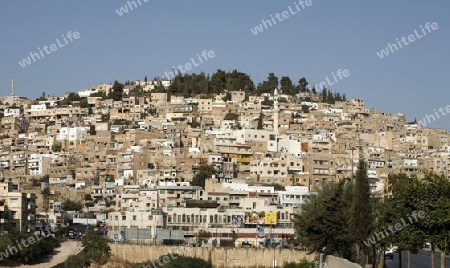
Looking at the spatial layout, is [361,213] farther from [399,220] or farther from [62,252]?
[62,252]

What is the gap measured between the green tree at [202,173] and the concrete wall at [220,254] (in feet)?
76.6

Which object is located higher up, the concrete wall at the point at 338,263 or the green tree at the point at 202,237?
the concrete wall at the point at 338,263

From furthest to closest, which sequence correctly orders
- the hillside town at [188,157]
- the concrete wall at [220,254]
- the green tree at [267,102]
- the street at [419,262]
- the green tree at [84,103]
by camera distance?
1. the green tree at [84,103]
2. the green tree at [267,102]
3. the hillside town at [188,157]
4. the concrete wall at [220,254]
5. the street at [419,262]

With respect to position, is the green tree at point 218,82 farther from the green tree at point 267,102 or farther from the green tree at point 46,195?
the green tree at point 46,195

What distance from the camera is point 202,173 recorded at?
3246 inches

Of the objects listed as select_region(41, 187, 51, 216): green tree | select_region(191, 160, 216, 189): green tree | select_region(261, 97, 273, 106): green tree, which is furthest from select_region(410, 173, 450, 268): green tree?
select_region(261, 97, 273, 106): green tree

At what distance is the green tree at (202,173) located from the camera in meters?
80.1

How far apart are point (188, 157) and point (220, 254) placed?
3515 centimetres

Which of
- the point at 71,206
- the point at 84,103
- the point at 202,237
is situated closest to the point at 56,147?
the point at 71,206

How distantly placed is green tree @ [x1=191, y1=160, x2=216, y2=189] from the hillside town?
7.6 inches

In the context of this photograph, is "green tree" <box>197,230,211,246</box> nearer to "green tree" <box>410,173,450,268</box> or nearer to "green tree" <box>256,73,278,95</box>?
"green tree" <box>410,173,450,268</box>

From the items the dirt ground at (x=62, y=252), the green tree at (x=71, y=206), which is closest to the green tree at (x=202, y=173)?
the green tree at (x=71, y=206)

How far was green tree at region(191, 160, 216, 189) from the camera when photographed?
80.1m

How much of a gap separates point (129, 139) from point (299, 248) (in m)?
48.5
